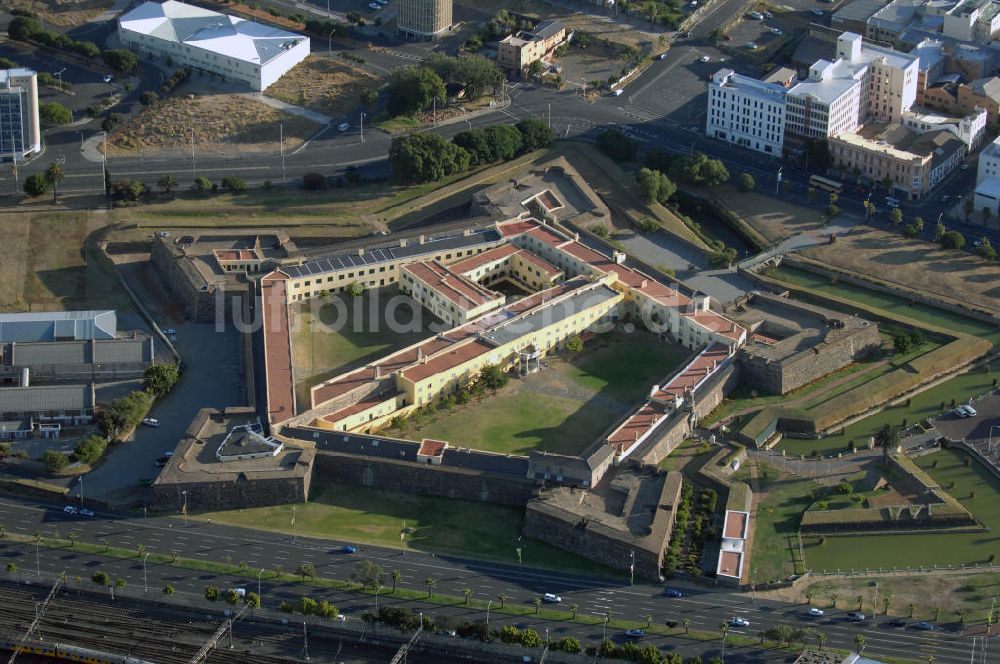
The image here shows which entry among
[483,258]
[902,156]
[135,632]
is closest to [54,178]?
[483,258]

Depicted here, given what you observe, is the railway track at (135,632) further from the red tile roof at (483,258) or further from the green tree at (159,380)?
the red tile roof at (483,258)

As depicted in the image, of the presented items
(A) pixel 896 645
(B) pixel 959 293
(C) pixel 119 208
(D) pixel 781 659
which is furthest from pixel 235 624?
(B) pixel 959 293

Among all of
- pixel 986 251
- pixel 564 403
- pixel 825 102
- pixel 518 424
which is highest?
pixel 825 102

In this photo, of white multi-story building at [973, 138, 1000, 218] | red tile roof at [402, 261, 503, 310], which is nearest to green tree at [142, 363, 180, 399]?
red tile roof at [402, 261, 503, 310]

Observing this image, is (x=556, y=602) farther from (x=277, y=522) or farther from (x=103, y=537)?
(x=103, y=537)

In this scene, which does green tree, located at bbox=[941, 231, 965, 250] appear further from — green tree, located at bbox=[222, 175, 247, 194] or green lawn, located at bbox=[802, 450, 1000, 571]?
green tree, located at bbox=[222, 175, 247, 194]

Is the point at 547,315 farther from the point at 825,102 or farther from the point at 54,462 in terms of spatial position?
the point at 825,102
